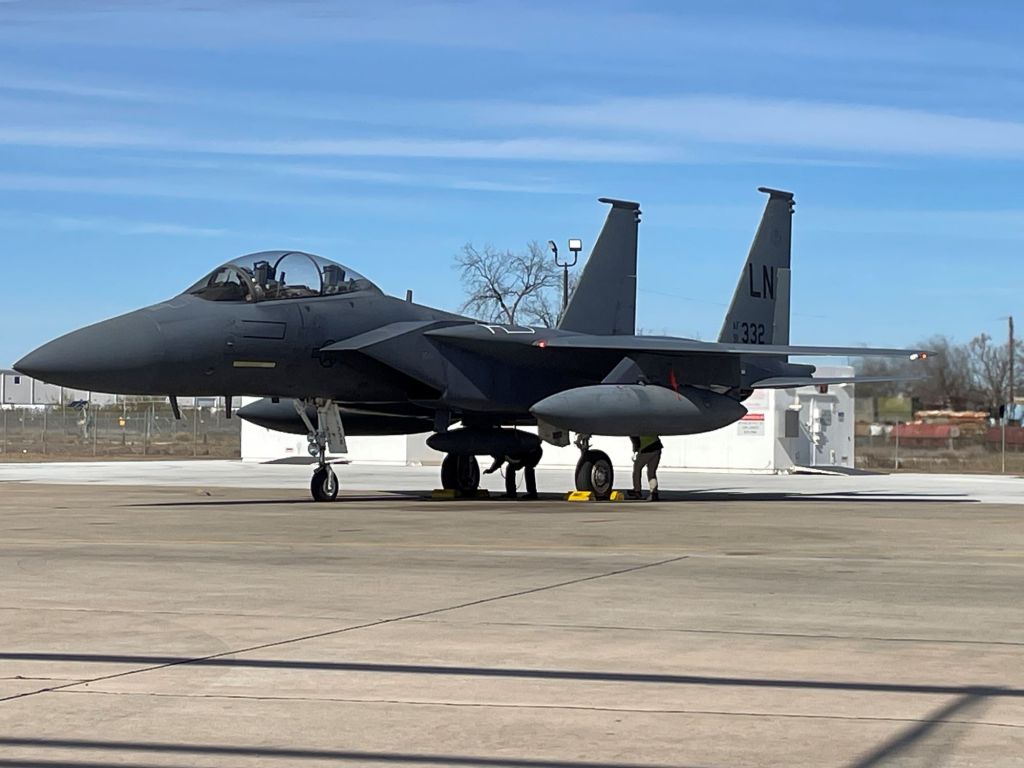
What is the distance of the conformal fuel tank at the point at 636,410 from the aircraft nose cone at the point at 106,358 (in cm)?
540

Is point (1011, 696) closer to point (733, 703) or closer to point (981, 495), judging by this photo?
point (733, 703)

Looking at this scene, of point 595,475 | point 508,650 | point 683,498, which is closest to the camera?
point 508,650

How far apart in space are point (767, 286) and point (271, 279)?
10786mm

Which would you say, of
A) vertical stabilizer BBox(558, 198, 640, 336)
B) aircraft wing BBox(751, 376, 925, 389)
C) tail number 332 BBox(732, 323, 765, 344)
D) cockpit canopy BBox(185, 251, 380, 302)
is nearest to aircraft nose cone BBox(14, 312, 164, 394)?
cockpit canopy BBox(185, 251, 380, 302)

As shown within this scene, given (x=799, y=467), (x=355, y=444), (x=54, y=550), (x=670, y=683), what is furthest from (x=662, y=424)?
(x=355, y=444)

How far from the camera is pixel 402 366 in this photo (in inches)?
822

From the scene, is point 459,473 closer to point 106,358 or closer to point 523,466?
point 523,466

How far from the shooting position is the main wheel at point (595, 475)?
74.3 feet

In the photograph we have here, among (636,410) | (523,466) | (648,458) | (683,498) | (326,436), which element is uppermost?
(636,410)

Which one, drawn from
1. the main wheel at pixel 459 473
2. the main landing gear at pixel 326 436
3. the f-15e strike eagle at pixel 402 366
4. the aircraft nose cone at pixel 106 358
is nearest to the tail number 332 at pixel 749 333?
the f-15e strike eagle at pixel 402 366

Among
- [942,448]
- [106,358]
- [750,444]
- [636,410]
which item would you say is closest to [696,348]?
[636,410]

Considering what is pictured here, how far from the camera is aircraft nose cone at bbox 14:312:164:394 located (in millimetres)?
17312

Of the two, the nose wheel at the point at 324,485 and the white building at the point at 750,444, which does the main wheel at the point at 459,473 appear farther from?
the white building at the point at 750,444

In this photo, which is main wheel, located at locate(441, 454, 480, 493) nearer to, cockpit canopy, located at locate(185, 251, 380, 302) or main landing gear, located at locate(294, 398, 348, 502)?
main landing gear, located at locate(294, 398, 348, 502)
